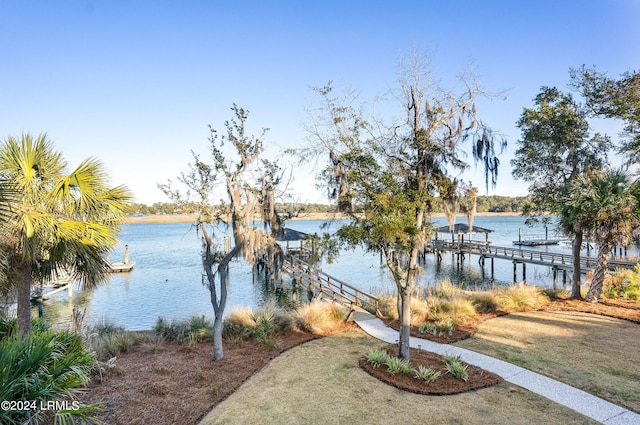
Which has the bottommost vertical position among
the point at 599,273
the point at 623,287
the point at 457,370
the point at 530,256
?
the point at 530,256

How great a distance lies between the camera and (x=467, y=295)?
14812 mm

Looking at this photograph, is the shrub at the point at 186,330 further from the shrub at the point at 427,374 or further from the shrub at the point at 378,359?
the shrub at the point at 427,374

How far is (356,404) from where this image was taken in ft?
22.6

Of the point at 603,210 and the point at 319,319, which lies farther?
the point at 603,210

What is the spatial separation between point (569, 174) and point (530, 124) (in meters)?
2.89

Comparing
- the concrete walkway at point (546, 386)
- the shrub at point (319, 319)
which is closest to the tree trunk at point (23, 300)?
the shrub at point (319, 319)

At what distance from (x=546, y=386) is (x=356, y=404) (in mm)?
3868

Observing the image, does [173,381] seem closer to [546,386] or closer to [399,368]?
[399,368]

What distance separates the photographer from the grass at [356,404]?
6.31 meters

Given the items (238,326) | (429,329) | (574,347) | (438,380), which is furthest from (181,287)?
(574,347)

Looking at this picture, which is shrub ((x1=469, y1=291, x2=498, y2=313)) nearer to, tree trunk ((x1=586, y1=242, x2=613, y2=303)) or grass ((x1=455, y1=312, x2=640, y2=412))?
grass ((x1=455, y1=312, x2=640, y2=412))

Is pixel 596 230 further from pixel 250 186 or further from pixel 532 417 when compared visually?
pixel 250 186

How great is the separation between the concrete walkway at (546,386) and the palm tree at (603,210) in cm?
794

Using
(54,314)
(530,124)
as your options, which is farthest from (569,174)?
(54,314)
